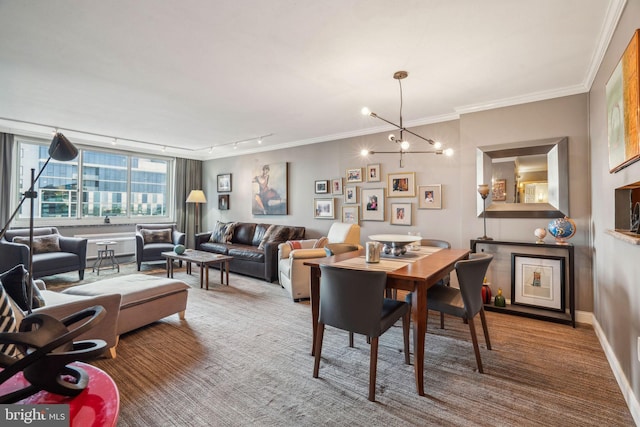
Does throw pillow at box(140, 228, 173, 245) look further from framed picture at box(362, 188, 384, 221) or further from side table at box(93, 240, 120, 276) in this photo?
framed picture at box(362, 188, 384, 221)

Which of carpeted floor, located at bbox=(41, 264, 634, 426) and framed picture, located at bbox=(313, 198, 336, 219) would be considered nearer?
carpeted floor, located at bbox=(41, 264, 634, 426)

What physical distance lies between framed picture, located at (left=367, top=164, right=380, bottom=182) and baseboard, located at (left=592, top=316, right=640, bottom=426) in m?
3.06

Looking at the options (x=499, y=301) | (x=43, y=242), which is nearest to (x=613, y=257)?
(x=499, y=301)

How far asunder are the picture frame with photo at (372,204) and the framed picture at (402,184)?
0.58ft

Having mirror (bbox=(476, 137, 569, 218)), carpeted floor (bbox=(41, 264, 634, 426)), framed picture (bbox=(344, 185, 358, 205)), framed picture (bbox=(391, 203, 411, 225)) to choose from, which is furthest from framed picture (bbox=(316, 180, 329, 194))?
carpeted floor (bbox=(41, 264, 634, 426))

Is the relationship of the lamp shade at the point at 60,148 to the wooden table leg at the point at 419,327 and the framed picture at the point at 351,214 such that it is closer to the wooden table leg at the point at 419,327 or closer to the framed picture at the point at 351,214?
the wooden table leg at the point at 419,327

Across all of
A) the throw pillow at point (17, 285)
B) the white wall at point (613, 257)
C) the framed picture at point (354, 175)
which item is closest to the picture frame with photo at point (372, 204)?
the framed picture at point (354, 175)

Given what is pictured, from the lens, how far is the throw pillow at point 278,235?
5273mm

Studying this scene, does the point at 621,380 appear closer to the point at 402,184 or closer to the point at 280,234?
the point at 402,184

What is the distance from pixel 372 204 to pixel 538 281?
2339 mm

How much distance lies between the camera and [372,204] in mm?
4859

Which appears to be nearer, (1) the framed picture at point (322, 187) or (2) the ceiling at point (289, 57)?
(2) the ceiling at point (289, 57)

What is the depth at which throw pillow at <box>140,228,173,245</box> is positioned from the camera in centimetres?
584

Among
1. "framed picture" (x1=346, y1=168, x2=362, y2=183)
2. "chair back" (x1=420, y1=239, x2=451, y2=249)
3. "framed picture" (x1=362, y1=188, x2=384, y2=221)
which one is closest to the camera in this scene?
"chair back" (x1=420, y1=239, x2=451, y2=249)
